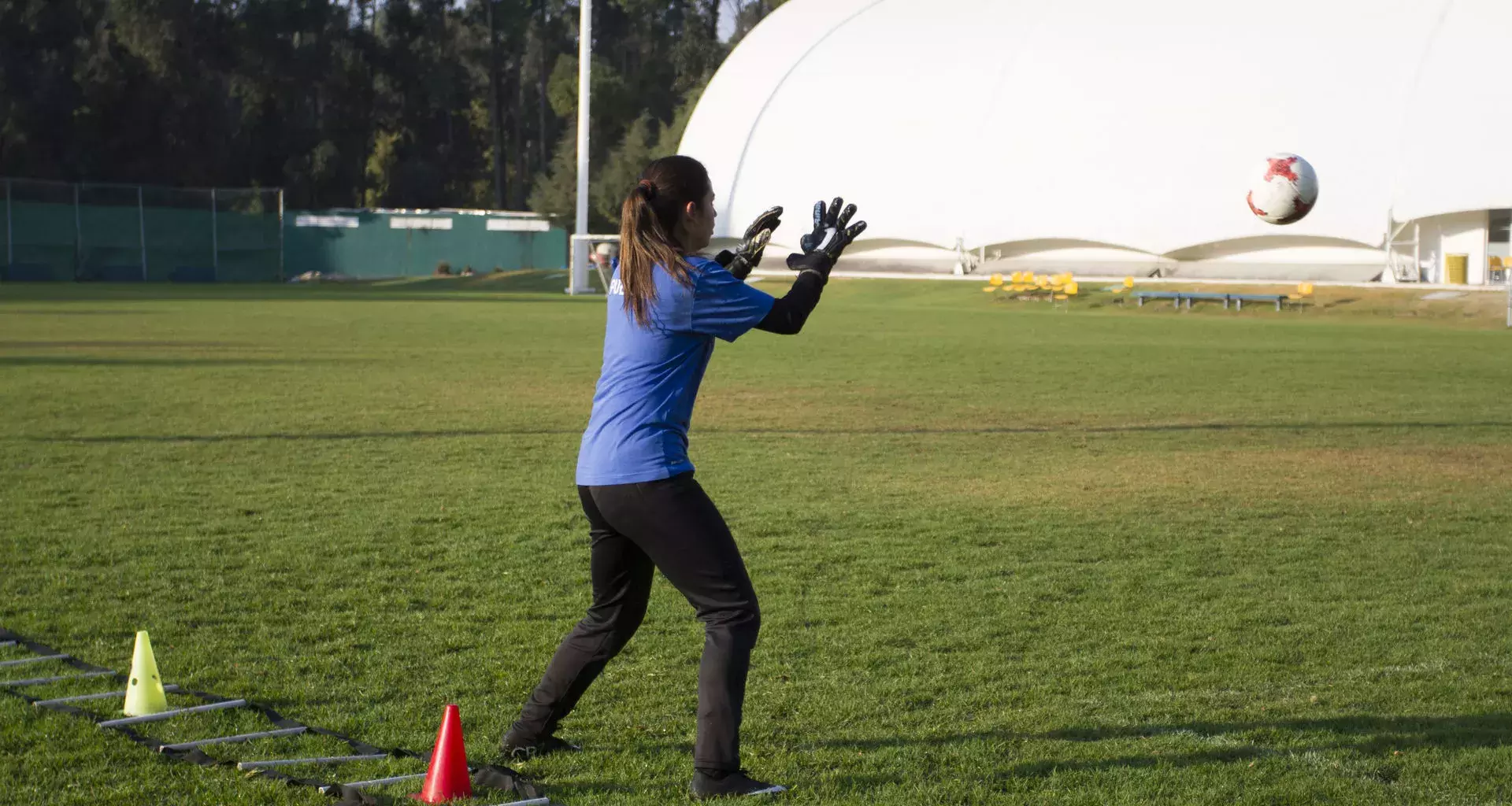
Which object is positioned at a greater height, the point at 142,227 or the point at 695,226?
the point at 142,227

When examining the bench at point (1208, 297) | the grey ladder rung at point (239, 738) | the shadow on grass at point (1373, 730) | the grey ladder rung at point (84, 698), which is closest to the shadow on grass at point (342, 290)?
the bench at point (1208, 297)

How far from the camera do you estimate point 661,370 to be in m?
4.57

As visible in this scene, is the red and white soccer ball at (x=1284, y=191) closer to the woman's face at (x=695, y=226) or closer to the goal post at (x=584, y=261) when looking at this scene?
the woman's face at (x=695, y=226)

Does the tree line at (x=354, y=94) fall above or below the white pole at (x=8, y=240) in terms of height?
above

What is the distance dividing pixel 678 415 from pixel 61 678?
317 cm

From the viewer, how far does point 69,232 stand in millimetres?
53969

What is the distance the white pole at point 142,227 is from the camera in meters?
55.8

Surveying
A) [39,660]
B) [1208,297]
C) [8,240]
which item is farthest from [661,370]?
[8,240]

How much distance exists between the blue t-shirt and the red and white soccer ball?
884 cm

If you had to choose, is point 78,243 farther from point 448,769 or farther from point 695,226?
A: point 695,226

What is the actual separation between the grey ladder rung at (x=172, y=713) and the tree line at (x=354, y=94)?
67548 millimetres

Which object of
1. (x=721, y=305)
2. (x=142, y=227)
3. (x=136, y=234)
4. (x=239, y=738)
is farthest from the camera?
(x=142, y=227)

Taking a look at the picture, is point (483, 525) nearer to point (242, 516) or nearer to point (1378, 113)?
point (242, 516)

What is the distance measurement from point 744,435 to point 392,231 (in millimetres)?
55962
